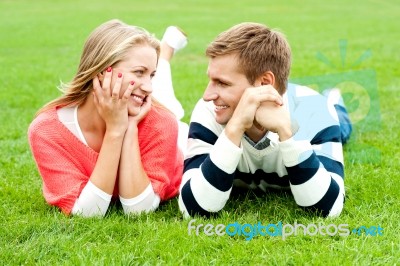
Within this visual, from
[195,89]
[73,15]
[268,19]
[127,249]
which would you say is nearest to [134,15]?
[73,15]

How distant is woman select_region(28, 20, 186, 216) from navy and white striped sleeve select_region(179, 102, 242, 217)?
8.9 inches

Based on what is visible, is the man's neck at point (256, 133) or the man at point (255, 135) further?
the man's neck at point (256, 133)

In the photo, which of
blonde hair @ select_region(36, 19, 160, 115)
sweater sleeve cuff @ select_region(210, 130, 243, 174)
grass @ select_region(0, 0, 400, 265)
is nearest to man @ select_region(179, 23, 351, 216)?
sweater sleeve cuff @ select_region(210, 130, 243, 174)

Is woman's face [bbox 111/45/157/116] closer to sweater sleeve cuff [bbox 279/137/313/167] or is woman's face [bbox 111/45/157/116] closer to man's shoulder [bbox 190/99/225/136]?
man's shoulder [bbox 190/99/225/136]

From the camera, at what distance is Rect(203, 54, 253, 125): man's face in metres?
3.66

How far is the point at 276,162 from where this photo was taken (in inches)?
Result: 152

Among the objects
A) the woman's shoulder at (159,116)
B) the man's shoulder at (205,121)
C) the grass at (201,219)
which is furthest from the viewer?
the woman's shoulder at (159,116)

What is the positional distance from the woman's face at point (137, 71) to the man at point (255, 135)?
0.38 meters

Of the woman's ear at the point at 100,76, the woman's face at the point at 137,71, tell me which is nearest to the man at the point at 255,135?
the woman's face at the point at 137,71

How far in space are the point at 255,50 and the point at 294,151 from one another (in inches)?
26.3

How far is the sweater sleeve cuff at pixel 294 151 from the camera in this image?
11.3ft

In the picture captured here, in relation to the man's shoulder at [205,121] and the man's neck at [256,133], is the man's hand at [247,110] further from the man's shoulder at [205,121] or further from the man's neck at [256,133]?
the man's shoulder at [205,121]

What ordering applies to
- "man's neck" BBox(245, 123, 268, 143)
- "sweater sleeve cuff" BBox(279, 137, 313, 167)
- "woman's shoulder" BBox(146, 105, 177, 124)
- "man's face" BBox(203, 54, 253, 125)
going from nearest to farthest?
"sweater sleeve cuff" BBox(279, 137, 313, 167)
"man's face" BBox(203, 54, 253, 125)
"man's neck" BBox(245, 123, 268, 143)
"woman's shoulder" BBox(146, 105, 177, 124)

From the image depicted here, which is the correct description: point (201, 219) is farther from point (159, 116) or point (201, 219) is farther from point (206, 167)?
point (159, 116)
